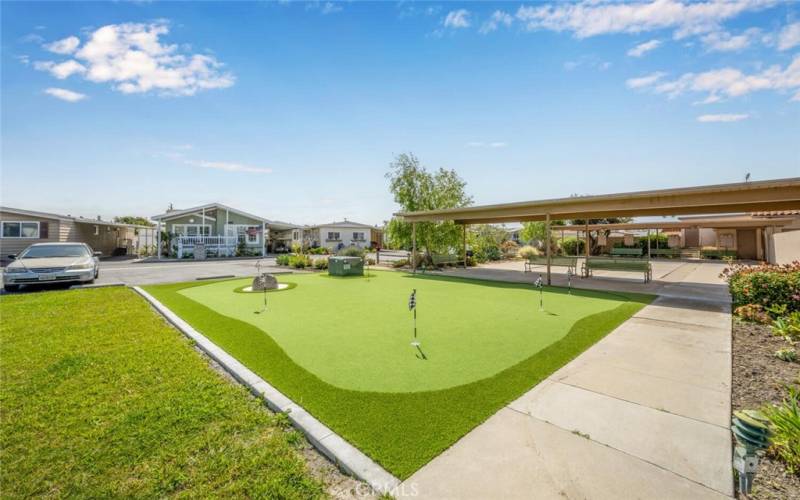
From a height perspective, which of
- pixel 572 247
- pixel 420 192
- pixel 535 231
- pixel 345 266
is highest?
pixel 420 192

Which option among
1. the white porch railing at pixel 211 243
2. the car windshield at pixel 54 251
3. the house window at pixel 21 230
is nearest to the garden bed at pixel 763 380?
the car windshield at pixel 54 251

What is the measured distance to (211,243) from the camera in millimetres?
26422

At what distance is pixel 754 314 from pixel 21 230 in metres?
34.7

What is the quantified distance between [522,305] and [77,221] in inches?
1186

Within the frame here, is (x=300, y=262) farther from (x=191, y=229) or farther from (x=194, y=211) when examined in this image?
(x=191, y=229)

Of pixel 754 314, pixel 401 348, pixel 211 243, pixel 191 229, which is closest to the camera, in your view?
pixel 401 348

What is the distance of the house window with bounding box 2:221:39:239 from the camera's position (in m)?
20.0

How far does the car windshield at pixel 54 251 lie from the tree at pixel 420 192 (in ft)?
47.9

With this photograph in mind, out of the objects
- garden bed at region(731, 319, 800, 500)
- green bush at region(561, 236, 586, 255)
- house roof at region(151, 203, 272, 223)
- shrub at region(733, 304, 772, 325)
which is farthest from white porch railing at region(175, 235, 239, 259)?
green bush at region(561, 236, 586, 255)

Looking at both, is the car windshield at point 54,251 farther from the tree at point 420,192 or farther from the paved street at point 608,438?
the paved street at point 608,438

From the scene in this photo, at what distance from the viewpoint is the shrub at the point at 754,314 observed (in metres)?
6.05

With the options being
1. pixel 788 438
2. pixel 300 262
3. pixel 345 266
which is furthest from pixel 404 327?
pixel 300 262

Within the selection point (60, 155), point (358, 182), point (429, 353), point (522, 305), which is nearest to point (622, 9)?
point (522, 305)

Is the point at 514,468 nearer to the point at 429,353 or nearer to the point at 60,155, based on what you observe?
the point at 429,353
